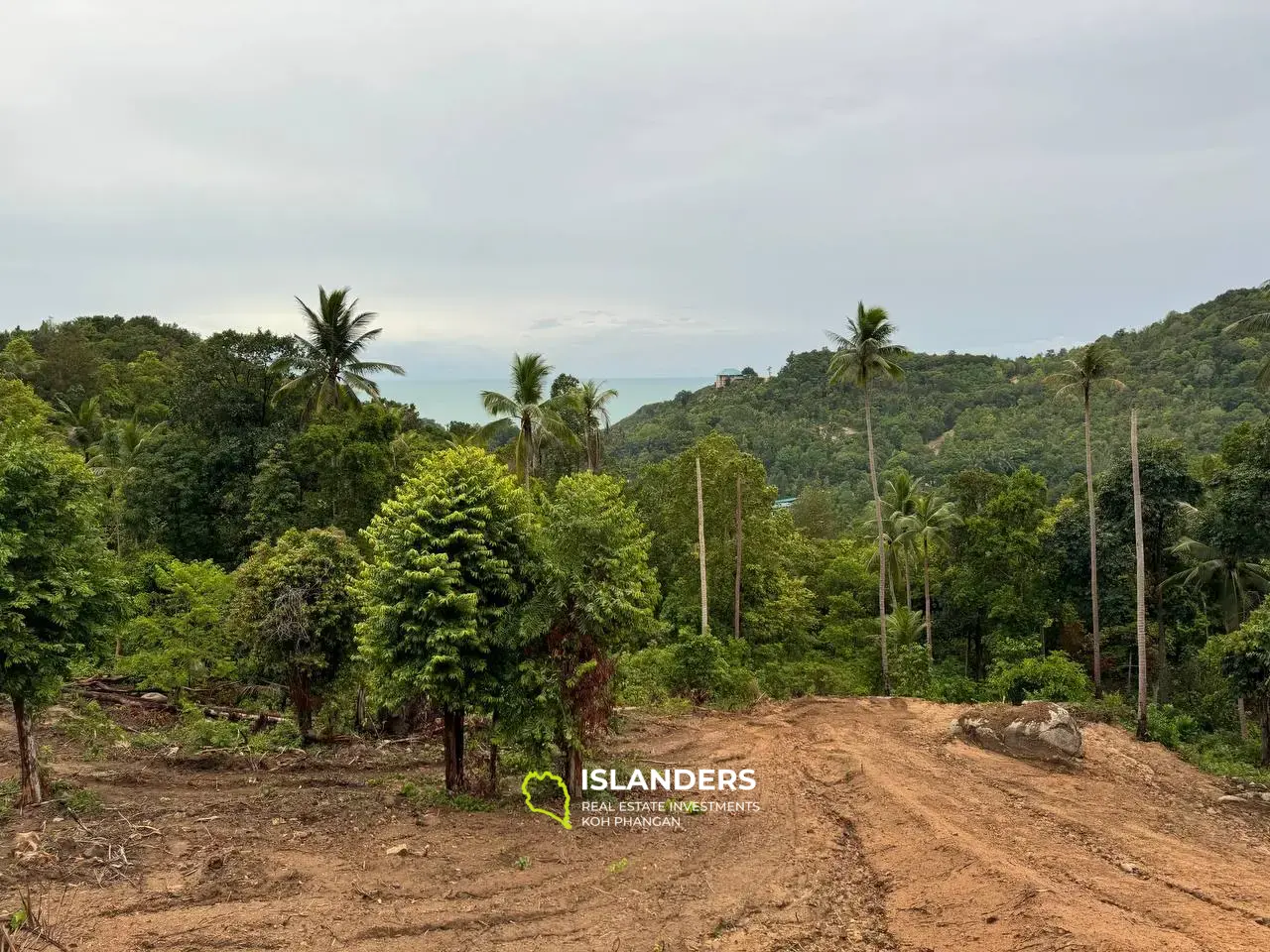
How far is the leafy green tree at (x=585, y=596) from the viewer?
1048 centimetres

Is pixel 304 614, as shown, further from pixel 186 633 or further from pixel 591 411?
pixel 591 411

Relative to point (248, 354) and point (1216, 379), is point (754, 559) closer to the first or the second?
point (248, 354)

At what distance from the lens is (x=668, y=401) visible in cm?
11544

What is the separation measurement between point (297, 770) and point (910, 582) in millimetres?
29402

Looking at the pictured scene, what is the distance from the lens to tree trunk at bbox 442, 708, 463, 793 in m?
11.9

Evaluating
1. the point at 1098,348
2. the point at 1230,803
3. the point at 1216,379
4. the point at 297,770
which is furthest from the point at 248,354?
the point at 1216,379

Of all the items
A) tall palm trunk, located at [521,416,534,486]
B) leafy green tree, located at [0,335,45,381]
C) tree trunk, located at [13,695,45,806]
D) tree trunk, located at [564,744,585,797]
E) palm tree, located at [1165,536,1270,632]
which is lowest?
tree trunk, located at [564,744,585,797]

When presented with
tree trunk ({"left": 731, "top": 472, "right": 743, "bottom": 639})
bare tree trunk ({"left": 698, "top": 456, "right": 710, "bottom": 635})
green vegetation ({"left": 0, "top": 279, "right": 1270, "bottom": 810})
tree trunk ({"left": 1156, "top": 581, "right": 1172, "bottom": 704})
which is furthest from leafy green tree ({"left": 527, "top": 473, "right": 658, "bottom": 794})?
tree trunk ({"left": 1156, "top": 581, "right": 1172, "bottom": 704})

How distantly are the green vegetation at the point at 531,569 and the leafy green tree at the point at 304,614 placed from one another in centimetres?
6

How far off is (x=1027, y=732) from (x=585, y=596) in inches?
431

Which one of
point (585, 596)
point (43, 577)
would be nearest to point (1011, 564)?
point (585, 596)

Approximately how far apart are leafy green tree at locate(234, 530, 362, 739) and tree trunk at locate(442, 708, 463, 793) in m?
3.41

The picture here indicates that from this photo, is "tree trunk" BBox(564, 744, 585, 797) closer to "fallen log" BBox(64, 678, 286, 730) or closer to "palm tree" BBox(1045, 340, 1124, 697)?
"fallen log" BBox(64, 678, 286, 730)

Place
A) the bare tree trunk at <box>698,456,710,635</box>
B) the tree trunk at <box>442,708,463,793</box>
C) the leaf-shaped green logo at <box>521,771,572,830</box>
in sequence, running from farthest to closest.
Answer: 1. the bare tree trunk at <box>698,456,710,635</box>
2. the tree trunk at <box>442,708,463,793</box>
3. the leaf-shaped green logo at <box>521,771,572,830</box>
